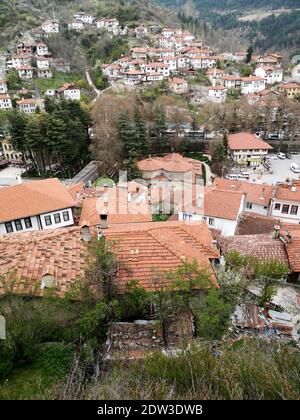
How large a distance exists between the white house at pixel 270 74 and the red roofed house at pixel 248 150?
4353 centimetres

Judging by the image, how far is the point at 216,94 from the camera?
239 feet

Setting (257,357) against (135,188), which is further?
(135,188)

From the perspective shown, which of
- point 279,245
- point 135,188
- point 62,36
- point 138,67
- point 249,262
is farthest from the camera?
point 62,36

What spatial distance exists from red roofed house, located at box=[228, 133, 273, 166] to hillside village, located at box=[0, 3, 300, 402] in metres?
0.17

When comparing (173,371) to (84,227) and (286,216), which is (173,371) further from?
(286,216)

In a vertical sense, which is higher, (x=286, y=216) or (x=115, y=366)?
(x=115, y=366)

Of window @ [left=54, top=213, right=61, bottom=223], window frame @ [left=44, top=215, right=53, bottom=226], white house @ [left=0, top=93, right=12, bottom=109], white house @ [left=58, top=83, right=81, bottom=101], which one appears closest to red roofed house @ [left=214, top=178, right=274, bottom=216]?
window @ [left=54, top=213, right=61, bottom=223]

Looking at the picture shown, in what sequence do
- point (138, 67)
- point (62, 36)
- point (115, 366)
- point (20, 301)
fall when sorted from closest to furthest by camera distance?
point (115, 366) → point (20, 301) → point (138, 67) → point (62, 36)

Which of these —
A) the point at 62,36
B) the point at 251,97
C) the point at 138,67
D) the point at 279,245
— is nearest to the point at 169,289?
the point at 279,245

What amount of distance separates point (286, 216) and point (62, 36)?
9702cm

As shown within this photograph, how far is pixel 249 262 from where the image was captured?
41.1 feet

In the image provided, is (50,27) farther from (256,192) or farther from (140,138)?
(256,192)

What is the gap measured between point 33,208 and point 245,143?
128 ft

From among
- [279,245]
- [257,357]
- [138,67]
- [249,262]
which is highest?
[138,67]
